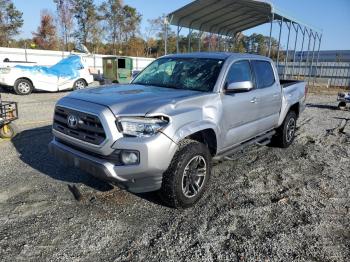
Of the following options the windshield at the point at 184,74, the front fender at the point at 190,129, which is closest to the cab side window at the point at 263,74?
the windshield at the point at 184,74

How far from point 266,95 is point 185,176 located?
2444 millimetres

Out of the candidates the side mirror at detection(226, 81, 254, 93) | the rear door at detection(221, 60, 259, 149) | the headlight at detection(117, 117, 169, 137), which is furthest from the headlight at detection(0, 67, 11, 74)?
the headlight at detection(117, 117, 169, 137)

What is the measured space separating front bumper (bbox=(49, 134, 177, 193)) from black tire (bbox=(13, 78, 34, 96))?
42.2ft

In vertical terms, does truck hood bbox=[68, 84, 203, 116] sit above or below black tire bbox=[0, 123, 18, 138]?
above

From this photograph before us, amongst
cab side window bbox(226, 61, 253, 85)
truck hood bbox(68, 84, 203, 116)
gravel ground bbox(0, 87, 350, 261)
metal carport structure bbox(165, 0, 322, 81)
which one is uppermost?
metal carport structure bbox(165, 0, 322, 81)

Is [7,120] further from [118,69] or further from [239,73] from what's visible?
[118,69]

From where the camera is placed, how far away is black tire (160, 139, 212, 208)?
3.65 m

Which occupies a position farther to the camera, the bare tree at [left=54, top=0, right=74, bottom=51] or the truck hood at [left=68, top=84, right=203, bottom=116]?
the bare tree at [left=54, top=0, right=74, bottom=51]

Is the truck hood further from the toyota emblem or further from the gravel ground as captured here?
the gravel ground

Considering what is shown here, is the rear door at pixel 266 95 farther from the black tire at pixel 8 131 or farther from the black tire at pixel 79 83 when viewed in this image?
the black tire at pixel 79 83

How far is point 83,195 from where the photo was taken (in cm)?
426

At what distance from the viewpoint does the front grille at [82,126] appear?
3.47m

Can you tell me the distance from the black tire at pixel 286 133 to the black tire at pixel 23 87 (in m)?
12.4

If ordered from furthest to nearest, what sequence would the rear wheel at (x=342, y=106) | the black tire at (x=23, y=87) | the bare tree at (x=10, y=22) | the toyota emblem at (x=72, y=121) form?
1. the bare tree at (x=10, y=22)
2. the black tire at (x=23, y=87)
3. the rear wheel at (x=342, y=106)
4. the toyota emblem at (x=72, y=121)
